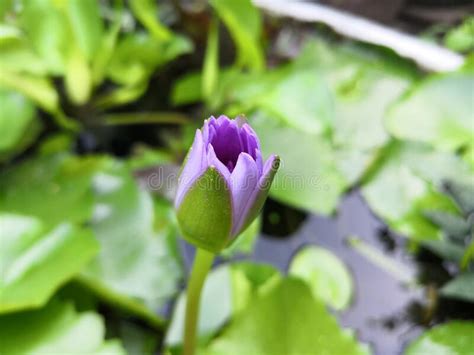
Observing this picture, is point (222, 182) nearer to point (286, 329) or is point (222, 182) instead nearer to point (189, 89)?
point (286, 329)

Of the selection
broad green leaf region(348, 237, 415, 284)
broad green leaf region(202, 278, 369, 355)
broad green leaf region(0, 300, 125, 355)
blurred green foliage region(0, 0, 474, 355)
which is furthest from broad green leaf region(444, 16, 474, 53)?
broad green leaf region(0, 300, 125, 355)

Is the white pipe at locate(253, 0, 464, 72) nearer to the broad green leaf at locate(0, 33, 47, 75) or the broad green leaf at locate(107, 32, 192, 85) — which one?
the broad green leaf at locate(107, 32, 192, 85)

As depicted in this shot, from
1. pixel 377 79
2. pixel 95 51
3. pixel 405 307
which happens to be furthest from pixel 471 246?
pixel 95 51

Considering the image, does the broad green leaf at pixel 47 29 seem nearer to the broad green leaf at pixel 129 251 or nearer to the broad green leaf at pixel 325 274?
the broad green leaf at pixel 129 251

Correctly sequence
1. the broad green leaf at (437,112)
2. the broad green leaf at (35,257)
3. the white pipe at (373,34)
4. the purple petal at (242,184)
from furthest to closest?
the white pipe at (373,34)
the broad green leaf at (437,112)
the broad green leaf at (35,257)
the purple petal at (242,184)

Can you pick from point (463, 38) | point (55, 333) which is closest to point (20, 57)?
point (55, 333)

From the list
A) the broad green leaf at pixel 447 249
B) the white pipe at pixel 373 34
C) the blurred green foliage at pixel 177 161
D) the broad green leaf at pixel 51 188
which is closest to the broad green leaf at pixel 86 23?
the blurred green foliage at pixel 177 161
